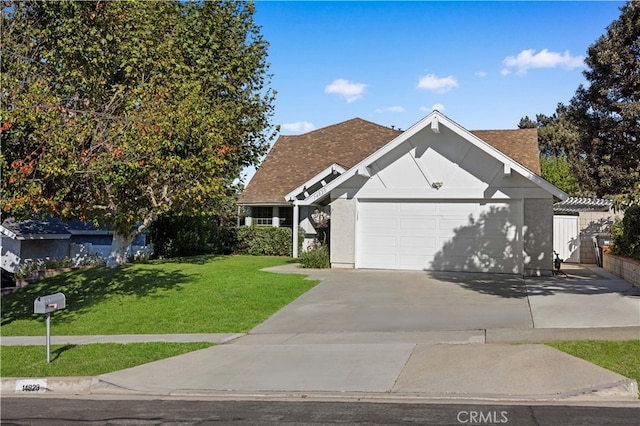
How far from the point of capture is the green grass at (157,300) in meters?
12.7

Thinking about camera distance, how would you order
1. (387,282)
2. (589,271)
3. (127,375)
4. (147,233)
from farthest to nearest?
(147,233)
(589,271)
(387,282)
(127,375)

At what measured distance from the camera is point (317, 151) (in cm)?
3003

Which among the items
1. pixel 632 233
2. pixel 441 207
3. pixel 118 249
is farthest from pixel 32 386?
pixel 632 233

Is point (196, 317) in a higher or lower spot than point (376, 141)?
lower

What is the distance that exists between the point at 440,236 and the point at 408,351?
1030 centimetres

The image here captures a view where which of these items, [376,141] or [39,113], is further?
[376,141]

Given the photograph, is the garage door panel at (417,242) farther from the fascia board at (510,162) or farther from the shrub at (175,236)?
the shrub at (175,236)

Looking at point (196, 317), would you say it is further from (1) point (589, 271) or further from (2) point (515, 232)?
(1) point (589, 271)

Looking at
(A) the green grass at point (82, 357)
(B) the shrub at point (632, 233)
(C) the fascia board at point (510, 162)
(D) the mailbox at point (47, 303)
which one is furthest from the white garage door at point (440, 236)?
(D) the mailbox at point (47, 303)

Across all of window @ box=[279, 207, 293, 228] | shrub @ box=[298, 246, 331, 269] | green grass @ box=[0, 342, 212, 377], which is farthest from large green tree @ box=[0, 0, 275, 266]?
window @ box=[279, 207, 293, 228]

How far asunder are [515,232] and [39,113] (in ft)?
44.2

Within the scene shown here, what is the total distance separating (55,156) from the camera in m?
11.9

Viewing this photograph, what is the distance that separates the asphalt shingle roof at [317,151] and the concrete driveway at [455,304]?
30.4ft

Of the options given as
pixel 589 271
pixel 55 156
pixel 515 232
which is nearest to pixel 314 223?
pixel 515 232
